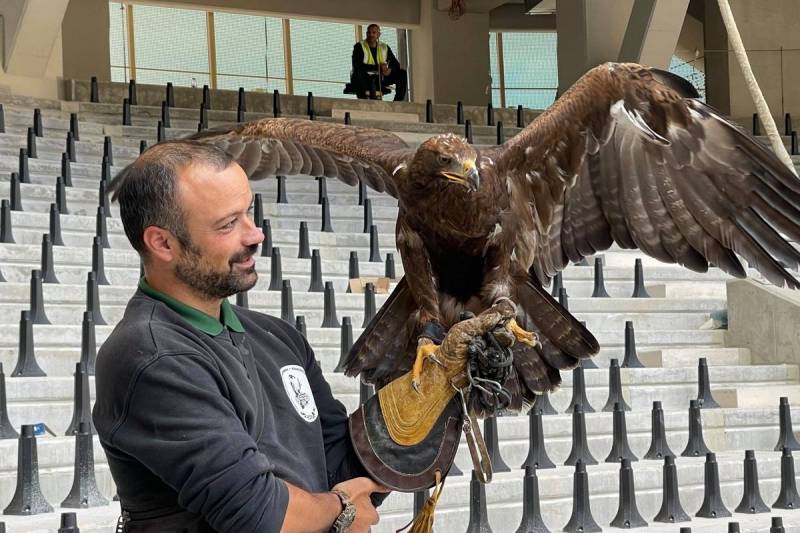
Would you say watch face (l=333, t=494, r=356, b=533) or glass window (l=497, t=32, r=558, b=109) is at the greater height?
glass window (l=497, t=32, r=558, b=109)

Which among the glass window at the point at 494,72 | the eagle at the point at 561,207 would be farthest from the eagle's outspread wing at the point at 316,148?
the glass window at the point at 494,72

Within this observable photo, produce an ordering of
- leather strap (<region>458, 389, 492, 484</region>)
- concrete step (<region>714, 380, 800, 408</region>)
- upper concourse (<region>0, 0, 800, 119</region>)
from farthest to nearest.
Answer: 1. upper concourse (<region>0, 0, 800, 119</region>)
2. concrete step (<region>714, 380, 800, 408</region>)
3. leather strap (<region>458, 389, 492, 484</region>)

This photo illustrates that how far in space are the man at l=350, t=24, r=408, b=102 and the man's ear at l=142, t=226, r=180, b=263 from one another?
10719 millimetres

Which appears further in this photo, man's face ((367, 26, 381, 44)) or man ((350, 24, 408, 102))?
man ((350, 24, 408, 102))

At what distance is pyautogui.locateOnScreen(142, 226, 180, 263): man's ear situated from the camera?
1.60 m

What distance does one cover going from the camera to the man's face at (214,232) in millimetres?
1597

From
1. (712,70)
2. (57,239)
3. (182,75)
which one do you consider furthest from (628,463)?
(182,75)

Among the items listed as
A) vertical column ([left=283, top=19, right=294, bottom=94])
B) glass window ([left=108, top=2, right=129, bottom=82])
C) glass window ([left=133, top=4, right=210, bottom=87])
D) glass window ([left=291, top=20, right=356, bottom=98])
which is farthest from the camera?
glass window ([left=291, top=20, right=356, bottom=98])

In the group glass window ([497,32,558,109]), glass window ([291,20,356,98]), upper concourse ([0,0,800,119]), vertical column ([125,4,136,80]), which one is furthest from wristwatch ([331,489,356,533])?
glass window ([497,32,558,109])

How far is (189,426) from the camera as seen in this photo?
1479 millimetres

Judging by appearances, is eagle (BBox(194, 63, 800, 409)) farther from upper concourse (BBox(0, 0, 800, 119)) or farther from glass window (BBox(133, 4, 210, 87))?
glass window (BBox(133, 4, 210, 87))

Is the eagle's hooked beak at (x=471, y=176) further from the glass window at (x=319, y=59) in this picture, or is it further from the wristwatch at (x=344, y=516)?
the glass window at (x=319, y=59)

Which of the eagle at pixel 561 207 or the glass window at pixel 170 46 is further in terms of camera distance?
the glass window at pixel 170 46

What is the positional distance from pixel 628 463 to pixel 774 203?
1.57 meters
